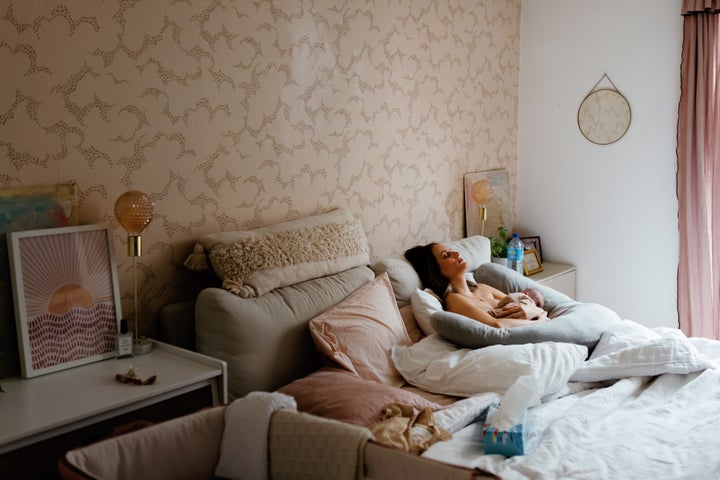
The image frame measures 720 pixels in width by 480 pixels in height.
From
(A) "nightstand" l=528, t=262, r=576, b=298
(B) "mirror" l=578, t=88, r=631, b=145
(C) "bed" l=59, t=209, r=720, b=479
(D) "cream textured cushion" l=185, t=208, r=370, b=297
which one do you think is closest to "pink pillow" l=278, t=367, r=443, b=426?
(C) "bed" l=59, t=209, r=720, b=479

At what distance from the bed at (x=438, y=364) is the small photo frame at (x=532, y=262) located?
3.65 ft

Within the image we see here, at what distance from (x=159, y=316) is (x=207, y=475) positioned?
3.14 ft

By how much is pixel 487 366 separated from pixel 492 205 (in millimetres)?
2048

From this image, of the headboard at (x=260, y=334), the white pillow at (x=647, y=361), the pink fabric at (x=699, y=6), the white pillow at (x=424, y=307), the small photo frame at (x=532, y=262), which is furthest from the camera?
the small photo frame at (x=532, y=262)

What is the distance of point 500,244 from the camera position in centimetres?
415

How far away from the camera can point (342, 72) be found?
312 cm

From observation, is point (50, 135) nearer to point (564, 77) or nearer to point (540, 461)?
point (540, 461)

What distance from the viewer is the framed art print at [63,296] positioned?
6.55 ft

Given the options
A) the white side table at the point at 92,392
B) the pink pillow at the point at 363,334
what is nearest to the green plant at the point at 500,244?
the pink pillow at the point at 363,334

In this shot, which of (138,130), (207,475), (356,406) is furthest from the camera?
Result: (138,130)

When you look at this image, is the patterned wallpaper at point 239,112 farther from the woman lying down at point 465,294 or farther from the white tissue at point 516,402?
the white tissue at point 516,402

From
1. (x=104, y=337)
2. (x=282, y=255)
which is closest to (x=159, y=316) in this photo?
(x=104, y=337)

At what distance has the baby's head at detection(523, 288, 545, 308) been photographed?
128 inches

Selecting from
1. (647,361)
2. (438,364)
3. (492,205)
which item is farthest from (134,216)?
(492,205)
